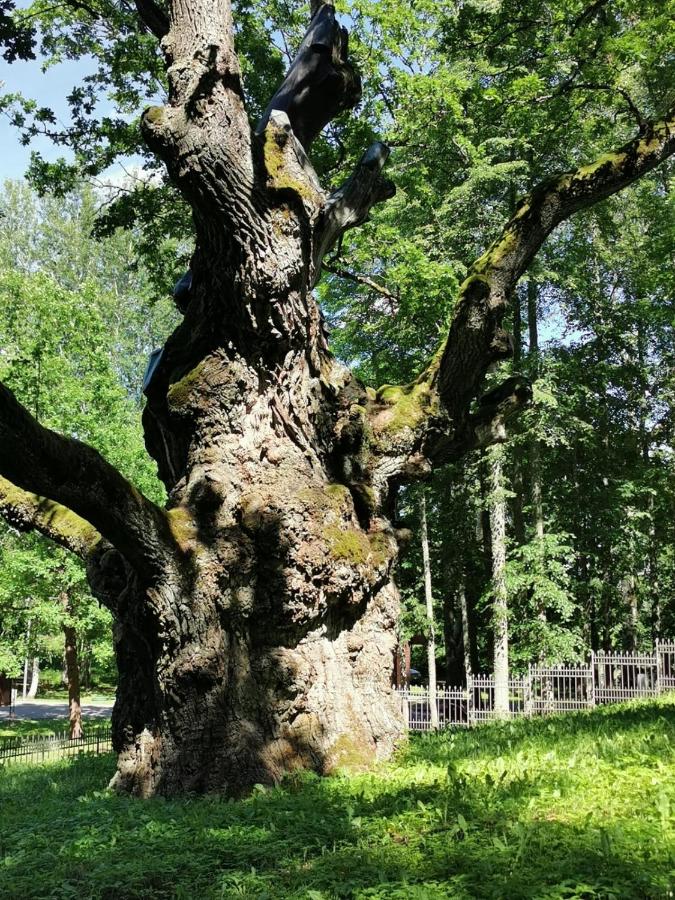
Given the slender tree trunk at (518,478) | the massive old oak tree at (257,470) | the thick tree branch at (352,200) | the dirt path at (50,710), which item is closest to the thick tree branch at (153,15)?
the massive old oak tree at (257,470)

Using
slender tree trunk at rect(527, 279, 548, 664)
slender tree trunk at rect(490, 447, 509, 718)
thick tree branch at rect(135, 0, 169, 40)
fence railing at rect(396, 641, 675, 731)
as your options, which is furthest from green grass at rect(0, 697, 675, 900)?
slender tree trunk at rect(527, 279, 548, 664)

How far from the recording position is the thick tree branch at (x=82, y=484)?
5.30 meters

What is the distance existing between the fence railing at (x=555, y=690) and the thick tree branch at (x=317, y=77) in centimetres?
1438

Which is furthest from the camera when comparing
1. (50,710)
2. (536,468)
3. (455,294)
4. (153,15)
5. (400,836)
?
(50,710)

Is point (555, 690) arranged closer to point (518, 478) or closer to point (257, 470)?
point (518, 478)

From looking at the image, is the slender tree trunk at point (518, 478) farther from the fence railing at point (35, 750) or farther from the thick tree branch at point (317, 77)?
the thick tree branch at point (317, 77)

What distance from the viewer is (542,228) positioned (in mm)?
7676

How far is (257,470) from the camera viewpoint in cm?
722

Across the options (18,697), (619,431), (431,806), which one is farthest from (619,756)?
(18,697)

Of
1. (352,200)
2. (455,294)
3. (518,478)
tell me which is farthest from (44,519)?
(518,478)

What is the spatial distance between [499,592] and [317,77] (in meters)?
15.2

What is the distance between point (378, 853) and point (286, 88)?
7807 millimetres

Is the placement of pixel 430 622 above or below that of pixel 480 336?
below

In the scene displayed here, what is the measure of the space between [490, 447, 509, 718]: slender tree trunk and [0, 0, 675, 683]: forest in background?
86 millimetres
